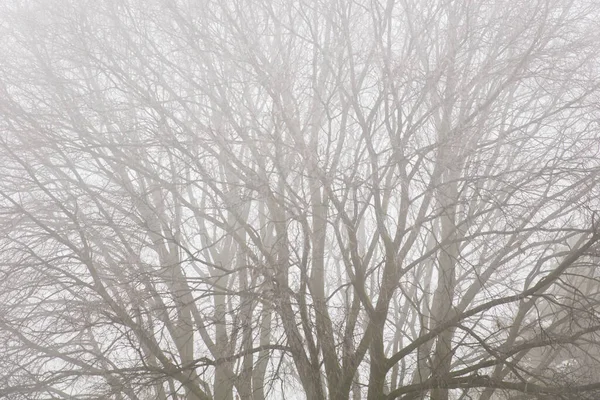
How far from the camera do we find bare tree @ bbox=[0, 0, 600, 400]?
6.00 meters

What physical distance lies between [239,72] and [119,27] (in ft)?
5.23

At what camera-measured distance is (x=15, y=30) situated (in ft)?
28.4

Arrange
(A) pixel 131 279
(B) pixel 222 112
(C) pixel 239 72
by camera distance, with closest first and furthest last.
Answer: (A) pixel 131 279 → (B) pixel 222 112 → (C) pixel 239 72

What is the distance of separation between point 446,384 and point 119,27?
18.0ft

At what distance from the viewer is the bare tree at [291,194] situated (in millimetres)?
5996

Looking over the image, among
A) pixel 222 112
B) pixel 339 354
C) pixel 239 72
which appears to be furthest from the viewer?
pixel 239 72

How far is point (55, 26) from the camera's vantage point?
7.64 meters

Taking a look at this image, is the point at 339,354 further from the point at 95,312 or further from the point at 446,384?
the point at 95,312

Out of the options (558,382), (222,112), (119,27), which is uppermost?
(119,27)

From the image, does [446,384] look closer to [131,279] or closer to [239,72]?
[131,279]

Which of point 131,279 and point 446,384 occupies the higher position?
point 131,279

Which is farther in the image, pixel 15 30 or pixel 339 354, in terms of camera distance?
pixel 15 30

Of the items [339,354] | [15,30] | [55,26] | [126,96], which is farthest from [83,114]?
[339,354]

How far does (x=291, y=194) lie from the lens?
249 inches
